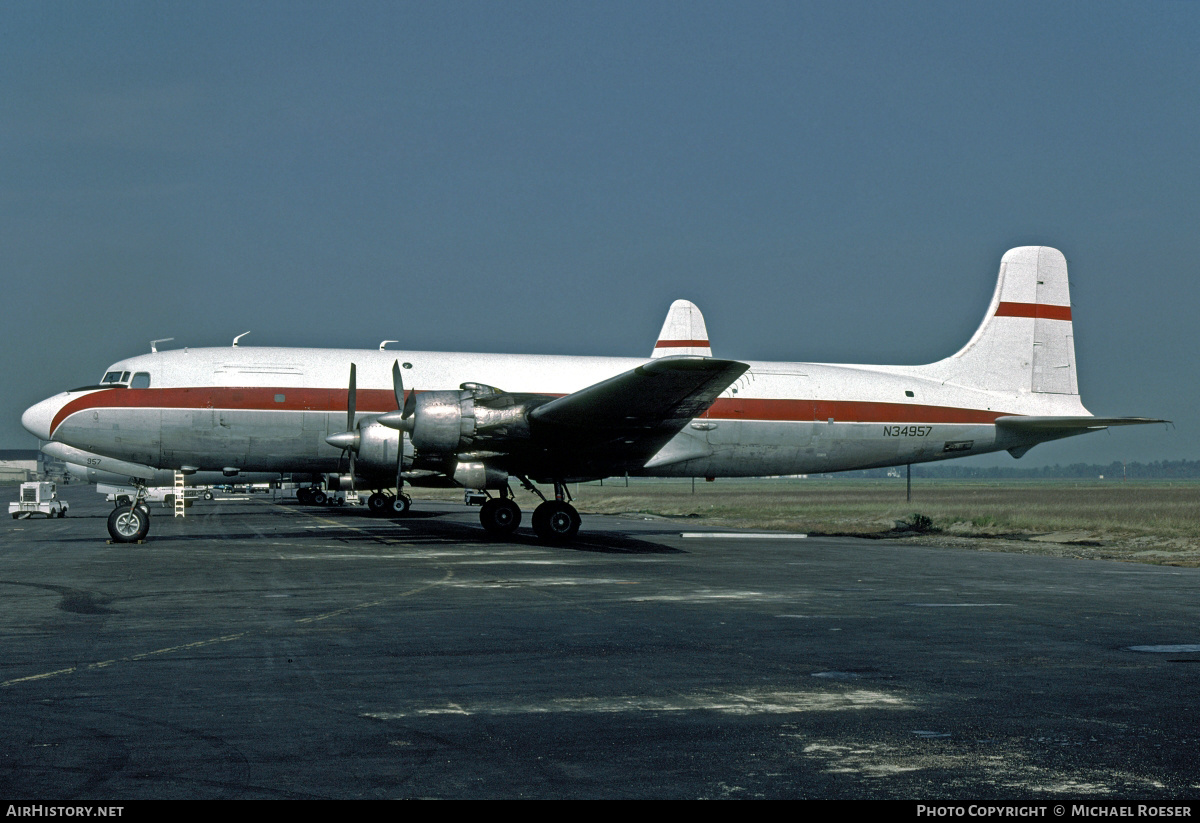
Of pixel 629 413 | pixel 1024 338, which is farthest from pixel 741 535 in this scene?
pixel 1024 338

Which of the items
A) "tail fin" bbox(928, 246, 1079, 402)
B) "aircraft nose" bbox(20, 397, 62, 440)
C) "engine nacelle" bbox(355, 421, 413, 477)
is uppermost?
"tail fin" bbox(928, 246, 1079, 402)

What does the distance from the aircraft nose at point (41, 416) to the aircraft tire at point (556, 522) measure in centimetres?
1205

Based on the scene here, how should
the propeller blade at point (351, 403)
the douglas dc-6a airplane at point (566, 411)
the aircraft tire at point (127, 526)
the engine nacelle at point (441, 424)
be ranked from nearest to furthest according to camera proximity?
the engine nacelle at point (441, 424) < the douglas dc-6a airplane at point (566, 411) < the aircraft tire at point (127, 526) < the propeller blade at point (351, 403)

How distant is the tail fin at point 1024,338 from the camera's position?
29719 millimetres

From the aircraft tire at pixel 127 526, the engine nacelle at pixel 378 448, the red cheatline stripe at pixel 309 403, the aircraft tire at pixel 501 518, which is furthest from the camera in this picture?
the aircraft tire at pixel 501 518

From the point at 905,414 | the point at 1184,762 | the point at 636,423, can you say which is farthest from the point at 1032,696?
the point at 905,414

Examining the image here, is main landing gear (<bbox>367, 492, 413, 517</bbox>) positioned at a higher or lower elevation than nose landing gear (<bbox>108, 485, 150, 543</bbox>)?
lower

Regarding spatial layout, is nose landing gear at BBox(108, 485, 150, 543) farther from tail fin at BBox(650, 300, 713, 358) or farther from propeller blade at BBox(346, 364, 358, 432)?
tail fin at BBox(650, 300, 713, 358)

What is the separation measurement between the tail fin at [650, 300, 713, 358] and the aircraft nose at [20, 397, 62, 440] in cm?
1541

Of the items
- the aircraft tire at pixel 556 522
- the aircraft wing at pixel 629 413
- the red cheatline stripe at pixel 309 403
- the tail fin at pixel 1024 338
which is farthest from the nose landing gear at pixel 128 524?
the tail fin at pixel 1024 338

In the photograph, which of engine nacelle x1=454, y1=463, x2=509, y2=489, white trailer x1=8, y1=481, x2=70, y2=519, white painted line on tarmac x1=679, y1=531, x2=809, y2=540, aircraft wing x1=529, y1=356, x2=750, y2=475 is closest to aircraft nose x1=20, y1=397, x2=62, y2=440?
engine nacelle x1=454, y1=463, x2=509, y2=489

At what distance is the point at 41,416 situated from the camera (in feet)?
80.8

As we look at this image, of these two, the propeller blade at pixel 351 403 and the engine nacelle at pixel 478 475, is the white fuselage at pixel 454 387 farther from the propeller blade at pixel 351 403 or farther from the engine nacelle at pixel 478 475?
the engine nacelle at pixel 478 475

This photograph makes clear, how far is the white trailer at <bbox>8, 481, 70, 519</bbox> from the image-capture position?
41.5m
